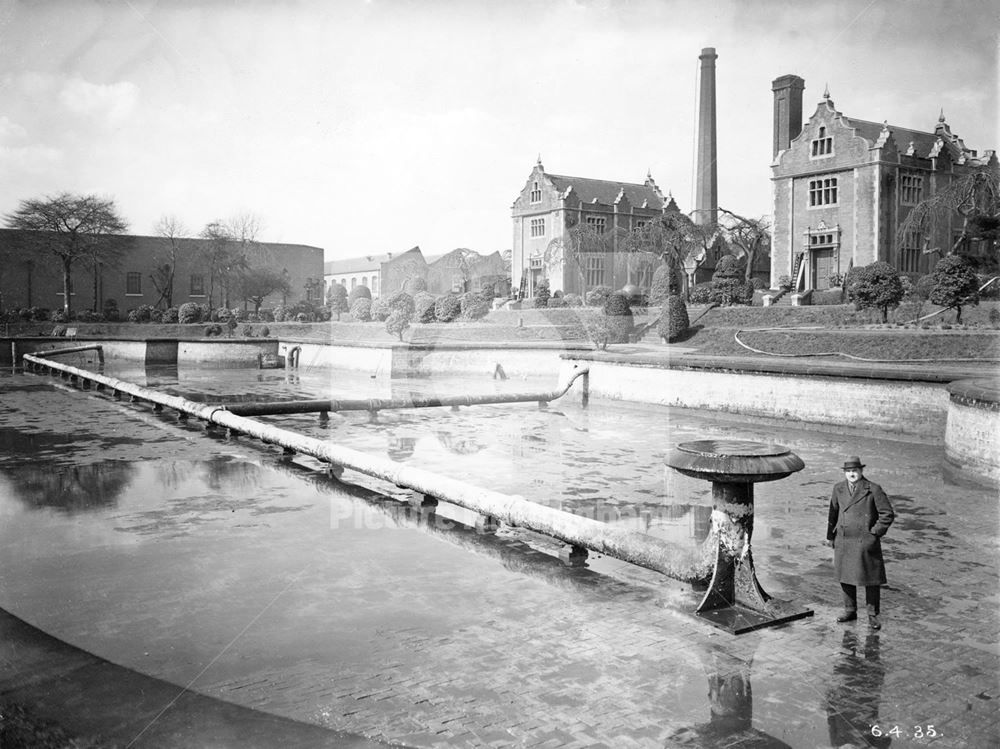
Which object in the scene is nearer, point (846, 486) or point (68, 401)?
point (846, 486)

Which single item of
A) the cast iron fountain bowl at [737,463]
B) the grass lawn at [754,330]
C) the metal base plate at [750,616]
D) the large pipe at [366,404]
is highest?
the grass lawn at [754,330]

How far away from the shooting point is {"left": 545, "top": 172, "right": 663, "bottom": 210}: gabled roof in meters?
61.6

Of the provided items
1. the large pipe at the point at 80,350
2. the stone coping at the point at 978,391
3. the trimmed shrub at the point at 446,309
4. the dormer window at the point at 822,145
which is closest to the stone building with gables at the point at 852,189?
the dormer window at the point at 822,145

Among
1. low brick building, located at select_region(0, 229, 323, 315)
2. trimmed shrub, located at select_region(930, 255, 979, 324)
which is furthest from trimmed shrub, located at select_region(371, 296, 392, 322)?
trimmed shrub, located at select_region(930, 255, 979, 324)

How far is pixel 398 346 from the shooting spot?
29.9 metres

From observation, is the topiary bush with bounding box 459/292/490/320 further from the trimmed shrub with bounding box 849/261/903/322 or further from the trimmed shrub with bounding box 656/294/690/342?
the trimmed shrub with bounding box 849/261/903/322

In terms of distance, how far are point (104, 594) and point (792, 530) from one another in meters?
6.43

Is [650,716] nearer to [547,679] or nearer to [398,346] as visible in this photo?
[547,679]

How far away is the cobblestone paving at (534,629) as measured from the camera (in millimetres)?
4316

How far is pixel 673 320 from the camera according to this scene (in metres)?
31.8

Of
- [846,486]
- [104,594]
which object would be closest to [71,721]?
[104,594]

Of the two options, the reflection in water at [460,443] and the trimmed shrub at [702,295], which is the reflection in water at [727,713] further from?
the trimmed shrub at [702,295]

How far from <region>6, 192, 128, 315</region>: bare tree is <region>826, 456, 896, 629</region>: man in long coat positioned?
2273 inches

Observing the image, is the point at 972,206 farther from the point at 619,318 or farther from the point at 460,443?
the point at 460,443
